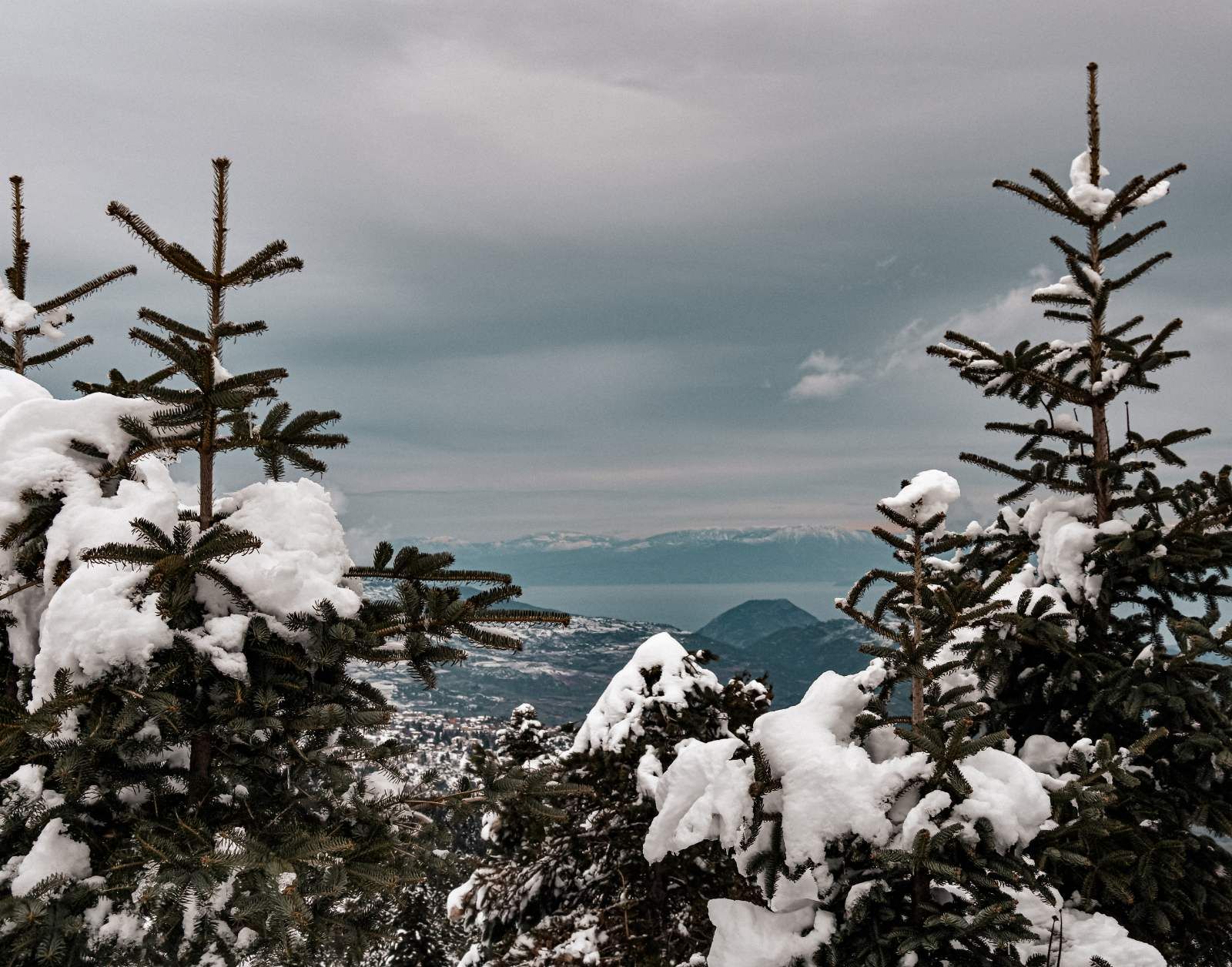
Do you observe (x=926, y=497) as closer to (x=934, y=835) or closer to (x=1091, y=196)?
(x=934, y=835)

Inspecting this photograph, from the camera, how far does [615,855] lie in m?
9.64

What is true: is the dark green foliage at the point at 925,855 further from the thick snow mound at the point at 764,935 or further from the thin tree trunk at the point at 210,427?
the thin tree trunk at the point at 210,427

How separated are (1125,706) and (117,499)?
6.84 metres

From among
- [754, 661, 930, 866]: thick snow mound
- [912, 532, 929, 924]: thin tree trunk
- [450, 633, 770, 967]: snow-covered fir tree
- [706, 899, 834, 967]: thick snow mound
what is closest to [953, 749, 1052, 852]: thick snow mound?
[754, 661, 930, 866]: thick snow mound

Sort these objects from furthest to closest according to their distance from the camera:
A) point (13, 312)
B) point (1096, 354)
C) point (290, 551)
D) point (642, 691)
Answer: point (642, 691) → point (1096, 354) → point (13, 312) → point (290, 551)

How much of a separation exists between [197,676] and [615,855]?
738 centimetres

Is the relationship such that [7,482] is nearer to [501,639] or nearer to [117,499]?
[117,499]

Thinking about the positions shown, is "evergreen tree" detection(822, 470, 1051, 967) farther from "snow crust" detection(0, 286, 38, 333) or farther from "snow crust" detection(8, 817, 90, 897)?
"snow crust" detection(0, 286, 38, 333)

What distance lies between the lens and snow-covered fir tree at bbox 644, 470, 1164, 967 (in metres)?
3.97

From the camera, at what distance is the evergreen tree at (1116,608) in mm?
5473

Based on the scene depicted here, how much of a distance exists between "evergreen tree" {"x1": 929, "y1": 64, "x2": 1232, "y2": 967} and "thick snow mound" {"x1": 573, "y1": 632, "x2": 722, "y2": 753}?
4.04m

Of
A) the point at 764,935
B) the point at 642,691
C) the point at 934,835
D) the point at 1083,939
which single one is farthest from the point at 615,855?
the point at 934,835

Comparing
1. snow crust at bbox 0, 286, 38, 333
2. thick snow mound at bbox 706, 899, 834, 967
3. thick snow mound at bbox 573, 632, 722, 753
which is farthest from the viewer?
thick snow mound at bbox 573, 632, 722, 753

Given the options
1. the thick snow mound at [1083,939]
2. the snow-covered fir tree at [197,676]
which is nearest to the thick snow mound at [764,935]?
the thick snow mound at [1083,939]
